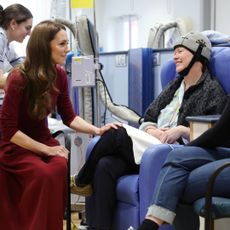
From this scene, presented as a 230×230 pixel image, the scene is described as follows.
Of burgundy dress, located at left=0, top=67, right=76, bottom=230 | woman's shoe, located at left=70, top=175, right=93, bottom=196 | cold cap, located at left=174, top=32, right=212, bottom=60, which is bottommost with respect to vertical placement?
woman's shoe, located at left=70, top=175, right=93, bottom=196

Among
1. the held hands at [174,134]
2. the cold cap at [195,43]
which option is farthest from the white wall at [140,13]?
the held hands at [174,134]

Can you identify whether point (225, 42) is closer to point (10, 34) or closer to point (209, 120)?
point (209, 120)

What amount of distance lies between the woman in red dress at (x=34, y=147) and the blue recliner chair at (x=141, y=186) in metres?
0.31

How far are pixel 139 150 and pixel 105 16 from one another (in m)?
6.17

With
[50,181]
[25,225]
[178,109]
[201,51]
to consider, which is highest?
[201,51]

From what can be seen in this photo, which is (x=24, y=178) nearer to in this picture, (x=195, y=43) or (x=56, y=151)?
(x=56, y=151)

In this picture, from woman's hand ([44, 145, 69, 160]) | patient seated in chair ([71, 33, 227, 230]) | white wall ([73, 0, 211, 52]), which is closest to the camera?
woman's hand ([44, 145, 69, 160])

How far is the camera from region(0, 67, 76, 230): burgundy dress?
2031 mm

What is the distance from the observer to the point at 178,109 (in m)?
2.61

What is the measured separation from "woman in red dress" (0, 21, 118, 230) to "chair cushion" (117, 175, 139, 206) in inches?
11.2

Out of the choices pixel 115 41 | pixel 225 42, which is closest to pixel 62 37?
pixel 225 42

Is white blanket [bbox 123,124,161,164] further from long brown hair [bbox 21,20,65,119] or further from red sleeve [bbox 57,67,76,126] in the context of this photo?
long brown hair [bbox 21,20,65,119]

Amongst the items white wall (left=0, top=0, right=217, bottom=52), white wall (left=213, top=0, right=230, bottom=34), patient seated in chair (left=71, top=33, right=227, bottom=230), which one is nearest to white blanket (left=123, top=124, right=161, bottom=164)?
patient seated in chair (left=71, top=33, right=227, bottom=230)

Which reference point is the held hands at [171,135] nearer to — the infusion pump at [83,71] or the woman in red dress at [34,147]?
the woman in red dress at [34,147]
